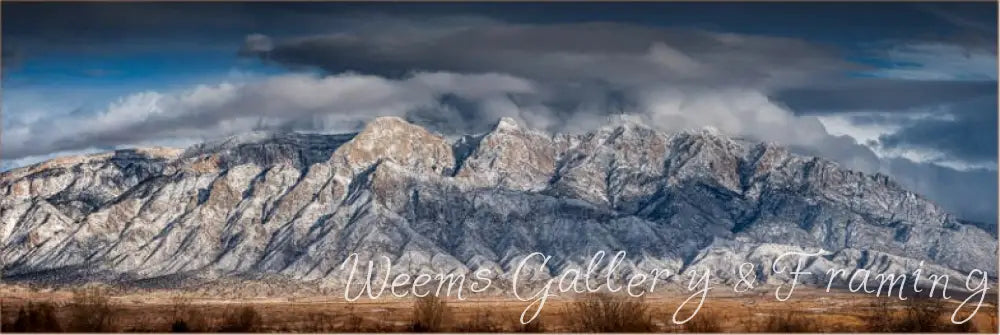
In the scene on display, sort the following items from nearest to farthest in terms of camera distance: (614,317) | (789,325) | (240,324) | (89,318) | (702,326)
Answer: (614,317) < (789,325) < (89,318) < (240,324) < (702,326)

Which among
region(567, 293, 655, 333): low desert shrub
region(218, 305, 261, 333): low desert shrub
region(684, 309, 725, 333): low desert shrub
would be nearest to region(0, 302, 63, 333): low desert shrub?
region(218, 305, 261, 333): low desert shrub

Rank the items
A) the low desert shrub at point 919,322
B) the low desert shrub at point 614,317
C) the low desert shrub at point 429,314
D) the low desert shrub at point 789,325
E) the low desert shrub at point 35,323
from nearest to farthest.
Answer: the low desert shrub at point 614,317, the low desert shrub at point 35,323, the low desert shrub at point 789,325, the low desert shrub at point 919,322, the low desert shrub at point 429,314

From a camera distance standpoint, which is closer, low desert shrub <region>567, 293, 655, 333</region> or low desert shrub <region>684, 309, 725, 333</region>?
low desert shrub <region>567, 293, 655, 333</region>

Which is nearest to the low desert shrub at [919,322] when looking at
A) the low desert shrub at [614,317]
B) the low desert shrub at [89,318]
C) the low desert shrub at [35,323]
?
the low desert shrub at [614,317]

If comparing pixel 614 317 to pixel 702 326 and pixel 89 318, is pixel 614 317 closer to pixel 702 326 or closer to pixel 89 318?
pixel 702 326

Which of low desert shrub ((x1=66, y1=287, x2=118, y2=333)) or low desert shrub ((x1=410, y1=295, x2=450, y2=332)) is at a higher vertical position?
low desert shrub ((x1=66, y1=287, x2=118, y2=333))

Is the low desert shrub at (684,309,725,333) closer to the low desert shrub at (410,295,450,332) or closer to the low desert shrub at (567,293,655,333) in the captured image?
the low desert shrub at (567,293,655,333)

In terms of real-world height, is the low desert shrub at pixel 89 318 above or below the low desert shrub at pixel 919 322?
above

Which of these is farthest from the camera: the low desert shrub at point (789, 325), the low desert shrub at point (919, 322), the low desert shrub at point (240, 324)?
the low desert shrub at point (240, 324)

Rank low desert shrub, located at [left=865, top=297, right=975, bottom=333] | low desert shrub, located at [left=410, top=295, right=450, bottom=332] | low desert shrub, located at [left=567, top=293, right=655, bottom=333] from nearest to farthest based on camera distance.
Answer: low desert shrub, located at [left=567, top=293, right=655, bottom=333] → low desert shrub, located at [left=865, top=297, right=975, bottom=333] → low desert shrub, located at [left=410, top=295, right=450, bottom=332]

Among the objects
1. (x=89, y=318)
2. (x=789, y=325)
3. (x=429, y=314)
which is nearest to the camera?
(x=789, y=325)

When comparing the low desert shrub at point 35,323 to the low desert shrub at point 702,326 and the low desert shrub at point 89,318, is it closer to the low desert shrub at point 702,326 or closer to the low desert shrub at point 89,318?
the low desert shrub at point 89,318

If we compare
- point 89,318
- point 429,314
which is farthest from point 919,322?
point 89,318

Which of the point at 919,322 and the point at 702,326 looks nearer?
the point at 919,322
